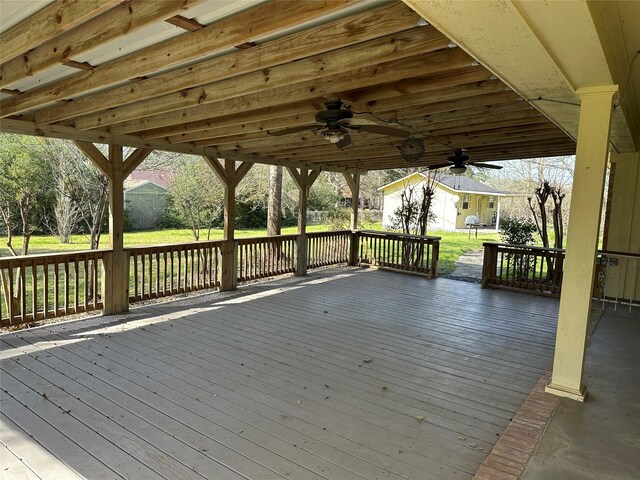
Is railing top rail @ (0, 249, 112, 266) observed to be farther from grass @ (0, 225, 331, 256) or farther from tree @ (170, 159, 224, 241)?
tree @ (170, 159, 224, 241)

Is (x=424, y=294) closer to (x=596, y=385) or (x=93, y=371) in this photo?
(x=596, y=385)

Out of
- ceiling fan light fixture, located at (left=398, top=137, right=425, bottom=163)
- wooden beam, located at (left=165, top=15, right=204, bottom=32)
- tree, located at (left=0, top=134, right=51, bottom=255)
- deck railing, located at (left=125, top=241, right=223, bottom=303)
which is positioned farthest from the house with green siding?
wooden beam, located at (left=165, top=15, right=204, bottom=32)

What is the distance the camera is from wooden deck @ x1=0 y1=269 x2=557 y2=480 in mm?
2420

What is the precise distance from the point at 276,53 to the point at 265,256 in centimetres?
583

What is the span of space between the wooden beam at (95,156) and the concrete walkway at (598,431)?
5500mm

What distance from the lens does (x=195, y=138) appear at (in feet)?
19.2

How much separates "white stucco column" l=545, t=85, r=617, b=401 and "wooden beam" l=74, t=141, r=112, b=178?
17.3 ft

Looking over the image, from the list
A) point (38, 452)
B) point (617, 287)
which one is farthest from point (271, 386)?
point (617, 287)

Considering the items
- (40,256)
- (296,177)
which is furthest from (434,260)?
(40,256)

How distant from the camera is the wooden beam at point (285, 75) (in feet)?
7.99

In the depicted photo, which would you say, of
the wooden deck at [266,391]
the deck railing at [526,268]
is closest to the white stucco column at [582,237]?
the wooden deck at [266,391]

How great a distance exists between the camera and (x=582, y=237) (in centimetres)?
287

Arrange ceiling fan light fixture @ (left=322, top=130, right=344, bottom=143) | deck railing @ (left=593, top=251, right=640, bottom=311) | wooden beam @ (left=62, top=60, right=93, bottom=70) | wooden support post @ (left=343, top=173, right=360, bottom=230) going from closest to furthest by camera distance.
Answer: wooden beam @ (left=62, top=60, right=93, bottom=70) → ceiling fan light fixture @ (left=322, top=130, right=344, bottom=143) → deck railing @ (left=593, top=251, right=640, bottom=311) → wooden support post @ (left=343, top=173, right=360, bottom=230)

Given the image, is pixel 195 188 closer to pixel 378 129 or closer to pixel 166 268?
pixel 166 268
